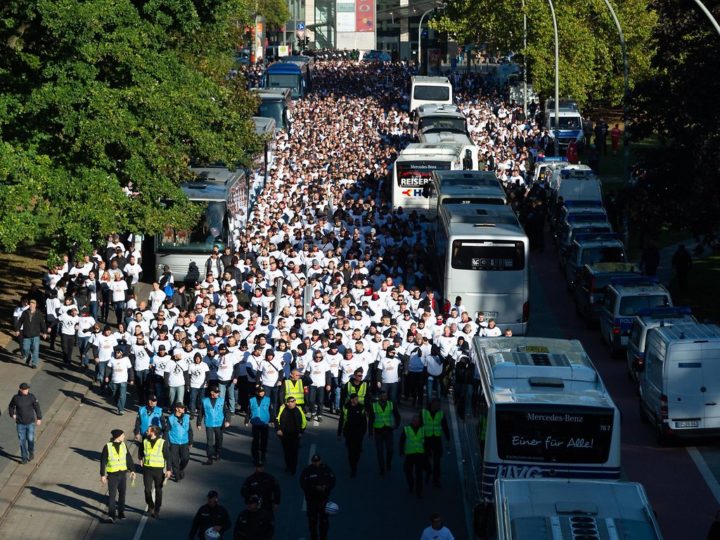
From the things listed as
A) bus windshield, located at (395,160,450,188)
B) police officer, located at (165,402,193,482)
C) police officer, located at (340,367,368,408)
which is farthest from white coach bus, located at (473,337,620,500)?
bus windshield, located at (395,160,450,188)

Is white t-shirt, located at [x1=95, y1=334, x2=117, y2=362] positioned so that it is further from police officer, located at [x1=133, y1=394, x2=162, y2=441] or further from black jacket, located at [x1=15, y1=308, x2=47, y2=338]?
police officer, located at [x1=133, y1=394, x2=162, y2=441]

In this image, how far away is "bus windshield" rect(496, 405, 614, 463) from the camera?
16.5 meters

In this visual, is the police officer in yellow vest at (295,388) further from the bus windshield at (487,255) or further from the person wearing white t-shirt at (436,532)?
the bus windshield at (487,255)

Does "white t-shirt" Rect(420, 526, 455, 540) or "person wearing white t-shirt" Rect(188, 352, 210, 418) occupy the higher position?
"white t-shirt" Rect(420, 526, 455, 540)

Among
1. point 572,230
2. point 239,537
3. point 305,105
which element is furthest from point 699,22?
point 305,105

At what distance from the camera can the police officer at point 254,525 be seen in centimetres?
1538

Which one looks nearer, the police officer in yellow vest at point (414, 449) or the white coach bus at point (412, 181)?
the police officer in yellow vest at point (414, 449)

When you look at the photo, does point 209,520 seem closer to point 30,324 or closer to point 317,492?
point 317,492

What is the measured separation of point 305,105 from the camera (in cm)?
7412

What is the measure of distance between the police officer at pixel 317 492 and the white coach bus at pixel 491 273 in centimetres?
1233

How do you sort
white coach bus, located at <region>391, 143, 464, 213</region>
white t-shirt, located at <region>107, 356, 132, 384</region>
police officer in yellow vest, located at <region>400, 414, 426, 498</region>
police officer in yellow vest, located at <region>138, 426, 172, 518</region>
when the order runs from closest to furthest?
police officer in yellow vest, located at <region>138, 426, 172, 518</region>
police officer in yellow vest, located at <region>400, 414, 426, 498</region>
white t-shirt, located at <region>107, 356, 132, 384</region>
white coach bus, located at <region>391, 143, 464, 213</region>


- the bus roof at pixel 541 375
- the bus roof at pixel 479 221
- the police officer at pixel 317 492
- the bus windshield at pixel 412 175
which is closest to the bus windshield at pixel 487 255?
the bus roof at pixel 479 221

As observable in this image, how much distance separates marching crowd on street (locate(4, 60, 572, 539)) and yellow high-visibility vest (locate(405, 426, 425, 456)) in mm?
25

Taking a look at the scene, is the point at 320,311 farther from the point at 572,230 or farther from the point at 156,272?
the point at 572,230
